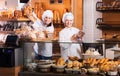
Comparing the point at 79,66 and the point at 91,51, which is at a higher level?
the point at 91,51

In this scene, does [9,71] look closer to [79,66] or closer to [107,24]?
[79,66]

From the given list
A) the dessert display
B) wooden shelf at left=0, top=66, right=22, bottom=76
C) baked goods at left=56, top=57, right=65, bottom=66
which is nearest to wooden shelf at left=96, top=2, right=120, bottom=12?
the dessert display

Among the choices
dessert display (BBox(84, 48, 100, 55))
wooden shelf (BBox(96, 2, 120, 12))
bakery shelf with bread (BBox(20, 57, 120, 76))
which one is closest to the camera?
bakery shelf with bread (BBox(20, 57, 120, 76))

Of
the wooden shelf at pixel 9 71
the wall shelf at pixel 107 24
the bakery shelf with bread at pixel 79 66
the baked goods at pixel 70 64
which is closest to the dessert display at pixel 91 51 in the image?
the bakery shelf with bread at pixel 79 66

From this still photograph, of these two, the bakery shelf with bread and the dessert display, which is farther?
the dessert display

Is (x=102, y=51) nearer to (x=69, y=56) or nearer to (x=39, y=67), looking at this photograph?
(x=69, y=56)

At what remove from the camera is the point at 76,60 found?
11.1ft

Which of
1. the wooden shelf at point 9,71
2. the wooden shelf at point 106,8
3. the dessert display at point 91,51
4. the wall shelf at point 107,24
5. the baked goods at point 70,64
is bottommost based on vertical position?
the wooden shelf at point 9,71

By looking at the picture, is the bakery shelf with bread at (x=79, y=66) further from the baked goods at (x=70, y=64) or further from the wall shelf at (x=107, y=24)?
the wall shelf at (x=107, y=24)

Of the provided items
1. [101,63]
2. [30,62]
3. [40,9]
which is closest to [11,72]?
[30,62]

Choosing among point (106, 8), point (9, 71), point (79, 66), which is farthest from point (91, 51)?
point (106, 8)

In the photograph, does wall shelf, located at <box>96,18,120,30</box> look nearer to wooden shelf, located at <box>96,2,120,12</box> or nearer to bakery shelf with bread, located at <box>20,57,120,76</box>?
wooden shelf, located at <box>96,2,120,12</box>

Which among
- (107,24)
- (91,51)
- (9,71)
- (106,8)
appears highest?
(106,8)

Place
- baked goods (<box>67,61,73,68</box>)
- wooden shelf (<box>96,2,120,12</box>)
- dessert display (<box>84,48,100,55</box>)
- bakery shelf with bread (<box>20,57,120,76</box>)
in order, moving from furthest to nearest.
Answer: wooden shelf (<box>96,2,120,12</box>)
dessert display (<box>84,48,100,55</box>)
baked goods (<box>67,61,73,68</box>)
bakery shelf with bread (<box>20,57,120,76</box>)
